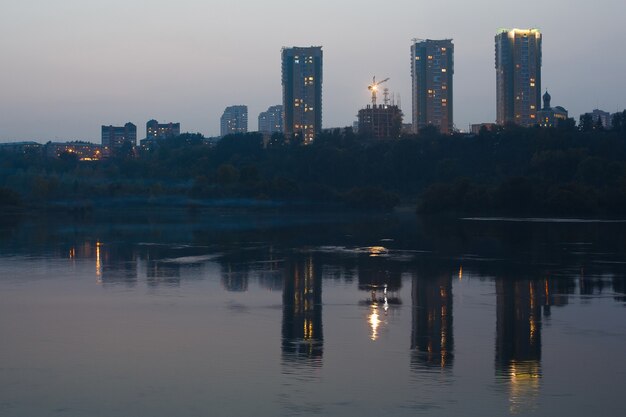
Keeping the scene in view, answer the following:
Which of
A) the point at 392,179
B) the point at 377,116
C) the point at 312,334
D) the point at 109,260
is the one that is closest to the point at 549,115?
the point at 377,116

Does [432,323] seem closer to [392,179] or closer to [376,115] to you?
[392,179]

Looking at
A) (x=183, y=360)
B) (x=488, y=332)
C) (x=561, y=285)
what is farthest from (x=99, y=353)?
(x=561, y=285)

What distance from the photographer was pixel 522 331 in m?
18.5

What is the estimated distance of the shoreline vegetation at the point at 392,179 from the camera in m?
77.8

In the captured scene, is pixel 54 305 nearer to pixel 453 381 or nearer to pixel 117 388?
pixel 117 388

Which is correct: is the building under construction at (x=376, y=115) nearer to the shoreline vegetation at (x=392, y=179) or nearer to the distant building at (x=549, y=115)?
the distant building at (x=549, y=115)

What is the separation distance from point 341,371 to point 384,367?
752 mm

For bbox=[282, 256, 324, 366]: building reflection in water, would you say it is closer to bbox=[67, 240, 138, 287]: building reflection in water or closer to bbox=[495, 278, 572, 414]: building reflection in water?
bbox=[495, 278, 572, 414]: building reflection in water

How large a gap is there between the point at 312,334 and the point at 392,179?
90.8 metres

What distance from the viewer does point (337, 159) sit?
110 metres

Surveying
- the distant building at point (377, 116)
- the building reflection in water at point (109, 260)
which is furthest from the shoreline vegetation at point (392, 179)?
the distant building at point (377, 116)

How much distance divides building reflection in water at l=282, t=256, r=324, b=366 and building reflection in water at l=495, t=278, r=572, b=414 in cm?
314

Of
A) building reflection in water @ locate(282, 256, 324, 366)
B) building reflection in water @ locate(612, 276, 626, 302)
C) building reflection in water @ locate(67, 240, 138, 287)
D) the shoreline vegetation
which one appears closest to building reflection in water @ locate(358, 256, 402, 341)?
building reflection in water @ locate(282, 256, 324, 366)

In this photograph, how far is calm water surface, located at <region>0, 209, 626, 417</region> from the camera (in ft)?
43.4
